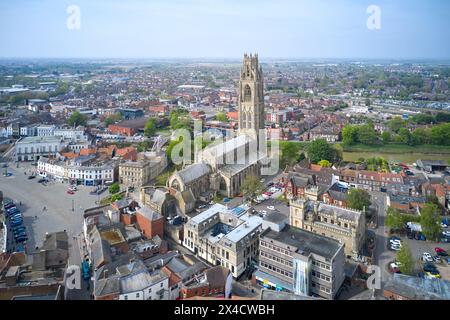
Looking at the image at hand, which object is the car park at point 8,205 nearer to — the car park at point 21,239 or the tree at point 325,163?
the car park at point 21,239

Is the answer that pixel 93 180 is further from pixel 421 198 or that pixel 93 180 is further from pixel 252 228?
pixel 421 198

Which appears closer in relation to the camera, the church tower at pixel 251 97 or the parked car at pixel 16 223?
the parked car at pixel 16 223

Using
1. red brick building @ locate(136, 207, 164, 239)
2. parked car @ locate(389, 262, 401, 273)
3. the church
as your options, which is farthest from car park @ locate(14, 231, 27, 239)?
parked car @ locate(389, 262, 401, 273)

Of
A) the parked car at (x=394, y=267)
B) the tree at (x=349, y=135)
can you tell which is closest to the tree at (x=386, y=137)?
the tree at (x=349, y=135)

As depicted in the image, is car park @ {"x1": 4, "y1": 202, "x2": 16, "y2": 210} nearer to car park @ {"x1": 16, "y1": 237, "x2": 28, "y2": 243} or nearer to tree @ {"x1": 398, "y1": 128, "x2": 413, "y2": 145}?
car park @ {"x1": 16, "y1": 237, "x2": 28, "y2": 243}
